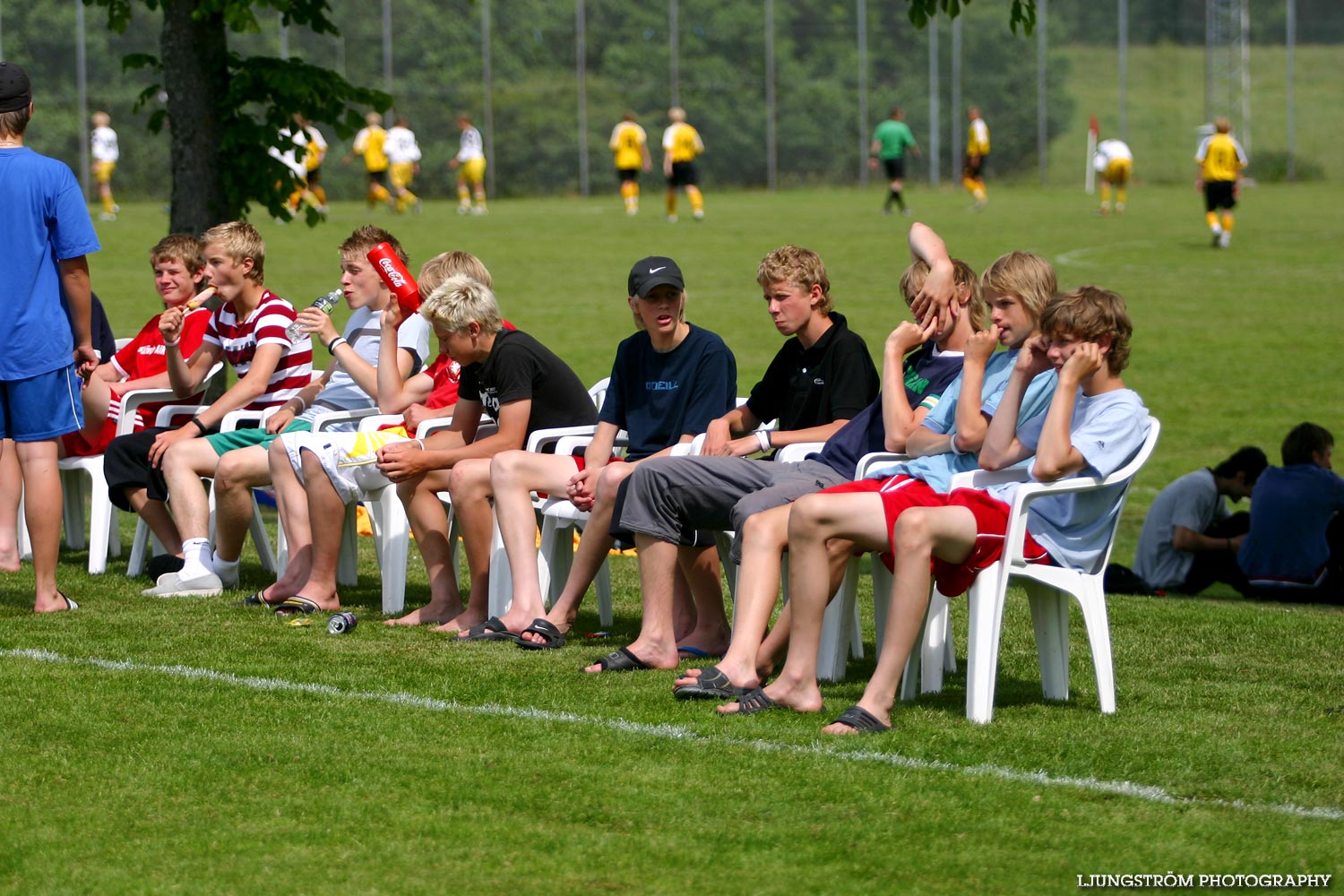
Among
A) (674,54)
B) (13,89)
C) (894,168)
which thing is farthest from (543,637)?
(674,54)

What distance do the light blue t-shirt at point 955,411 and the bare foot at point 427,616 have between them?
6.09ft

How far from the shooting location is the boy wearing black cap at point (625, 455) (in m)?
6.05

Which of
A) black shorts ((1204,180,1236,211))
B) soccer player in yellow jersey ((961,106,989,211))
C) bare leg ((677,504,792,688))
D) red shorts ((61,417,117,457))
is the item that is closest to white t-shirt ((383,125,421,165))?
soccer player in yellow jersey ((961,106,989,211))

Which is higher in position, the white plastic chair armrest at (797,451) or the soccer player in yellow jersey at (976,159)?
the soccer player in yellow jersey at (976,159)

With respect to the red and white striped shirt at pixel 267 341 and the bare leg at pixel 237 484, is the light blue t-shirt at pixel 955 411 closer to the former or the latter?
the bare leg at pixel 237 484

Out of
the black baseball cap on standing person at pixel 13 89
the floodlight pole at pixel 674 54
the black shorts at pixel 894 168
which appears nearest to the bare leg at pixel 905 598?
the black baseball cap on standing person at pixel 13 89

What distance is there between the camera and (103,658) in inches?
224

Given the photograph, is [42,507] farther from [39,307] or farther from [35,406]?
[39,307]

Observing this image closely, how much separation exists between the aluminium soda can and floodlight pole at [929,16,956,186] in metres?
39.5

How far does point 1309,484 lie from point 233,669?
5.99 m

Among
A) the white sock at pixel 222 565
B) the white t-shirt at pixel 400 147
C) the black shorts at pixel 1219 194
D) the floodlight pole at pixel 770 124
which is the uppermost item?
the floodlight pole at pixel 770 124

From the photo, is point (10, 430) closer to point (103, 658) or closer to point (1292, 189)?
point (103, 658)

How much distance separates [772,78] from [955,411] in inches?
1529

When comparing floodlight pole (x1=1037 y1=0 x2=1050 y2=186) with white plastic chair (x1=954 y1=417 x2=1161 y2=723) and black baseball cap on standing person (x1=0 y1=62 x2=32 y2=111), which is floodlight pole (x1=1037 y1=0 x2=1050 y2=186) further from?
white plastic chair (x1=954 y1=417 x2=1161 y2=723)
